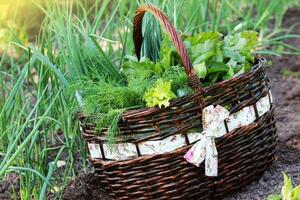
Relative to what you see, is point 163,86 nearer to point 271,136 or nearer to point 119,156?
point 119,156

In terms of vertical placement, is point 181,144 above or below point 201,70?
below

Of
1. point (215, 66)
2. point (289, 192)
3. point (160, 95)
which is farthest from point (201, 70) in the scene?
point (289, 192)

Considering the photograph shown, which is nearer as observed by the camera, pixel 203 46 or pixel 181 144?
pixel 181 144

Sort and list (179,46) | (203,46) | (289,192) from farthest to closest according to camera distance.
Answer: (203,46)
(179,46)
(289,192)

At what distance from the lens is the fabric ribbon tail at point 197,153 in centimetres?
212

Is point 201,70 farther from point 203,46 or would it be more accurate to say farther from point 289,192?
point 289,192

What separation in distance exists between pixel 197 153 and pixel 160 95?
0.23m

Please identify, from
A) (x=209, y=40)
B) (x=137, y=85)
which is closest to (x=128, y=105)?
(x=137, y=85)

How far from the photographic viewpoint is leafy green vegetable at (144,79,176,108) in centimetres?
205

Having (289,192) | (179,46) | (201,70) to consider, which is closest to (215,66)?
(201,70)

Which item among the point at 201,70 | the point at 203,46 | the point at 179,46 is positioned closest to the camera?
the point at 179,46

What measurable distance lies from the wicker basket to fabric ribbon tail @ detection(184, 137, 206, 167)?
19 millimetres

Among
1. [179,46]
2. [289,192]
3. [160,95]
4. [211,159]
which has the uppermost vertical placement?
[179,46]

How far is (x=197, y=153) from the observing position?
2125 mm
